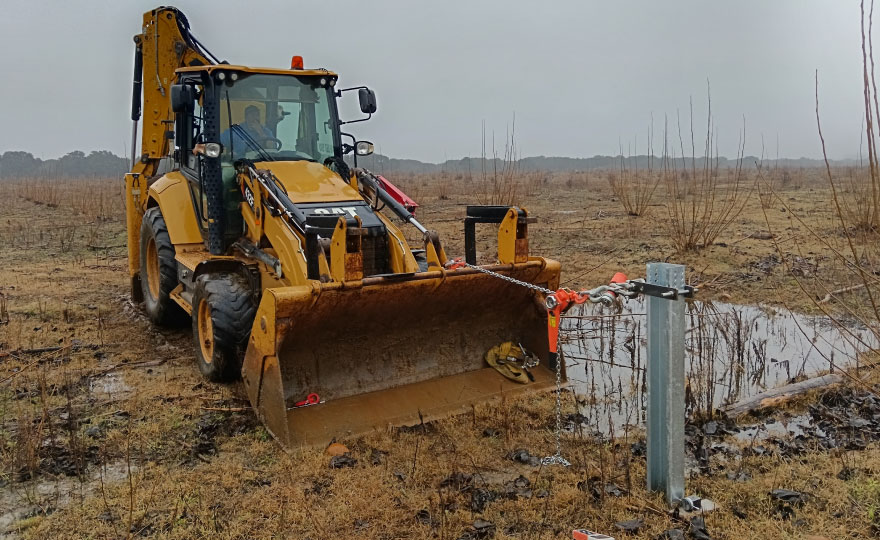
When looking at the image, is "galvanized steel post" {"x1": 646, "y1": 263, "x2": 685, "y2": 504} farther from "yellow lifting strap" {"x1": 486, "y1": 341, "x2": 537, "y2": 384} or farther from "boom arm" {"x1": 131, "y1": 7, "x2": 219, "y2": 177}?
"boom arm" {"x1": 131, "y1": 7, "x2": 219, "y2": 177}

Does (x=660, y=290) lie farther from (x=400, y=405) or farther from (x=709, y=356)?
(x=709, y=356)

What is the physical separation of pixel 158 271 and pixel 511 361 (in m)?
4.09

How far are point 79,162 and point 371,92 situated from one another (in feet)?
333

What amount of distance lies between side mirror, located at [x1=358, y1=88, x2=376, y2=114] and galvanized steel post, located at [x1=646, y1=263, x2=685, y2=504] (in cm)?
395

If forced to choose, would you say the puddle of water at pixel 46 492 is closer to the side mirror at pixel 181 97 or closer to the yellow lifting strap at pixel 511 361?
the yellow lifting strap at pixel 511 361

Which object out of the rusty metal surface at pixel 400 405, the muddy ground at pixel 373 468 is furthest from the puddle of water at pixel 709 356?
the rusty metal surface at pixel 400 405

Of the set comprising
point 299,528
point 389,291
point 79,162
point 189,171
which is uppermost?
point 79,162

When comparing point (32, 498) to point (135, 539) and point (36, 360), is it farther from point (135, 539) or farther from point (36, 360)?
point (36, 360)

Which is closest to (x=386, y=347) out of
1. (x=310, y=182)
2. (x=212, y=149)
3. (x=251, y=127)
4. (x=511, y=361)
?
(x=511, y=361)

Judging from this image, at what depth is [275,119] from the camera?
6738mm

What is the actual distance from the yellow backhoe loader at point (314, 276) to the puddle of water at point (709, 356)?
0.61 m

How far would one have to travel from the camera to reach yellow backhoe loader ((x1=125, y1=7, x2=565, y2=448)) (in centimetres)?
492

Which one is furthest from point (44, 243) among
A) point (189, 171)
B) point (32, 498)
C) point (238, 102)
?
point (32, 498)

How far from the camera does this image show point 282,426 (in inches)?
183
